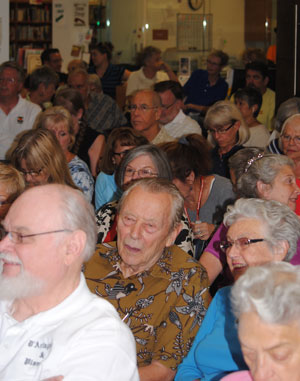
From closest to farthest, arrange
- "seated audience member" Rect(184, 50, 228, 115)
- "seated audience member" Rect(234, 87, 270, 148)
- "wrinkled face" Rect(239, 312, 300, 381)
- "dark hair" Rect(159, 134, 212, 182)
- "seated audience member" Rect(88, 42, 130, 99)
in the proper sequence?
"wrinkled face" Rect(239, 312, 300, 381) → "dark hair" Rect(159, 134, 212, 182) → "seated audience member" Rect(234, 87, 270, 148) → "seated audience member" Rect(184, 50, 228, 115) → "seated audience member" Rect(88, 42, 130, 99)

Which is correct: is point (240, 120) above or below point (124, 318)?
above

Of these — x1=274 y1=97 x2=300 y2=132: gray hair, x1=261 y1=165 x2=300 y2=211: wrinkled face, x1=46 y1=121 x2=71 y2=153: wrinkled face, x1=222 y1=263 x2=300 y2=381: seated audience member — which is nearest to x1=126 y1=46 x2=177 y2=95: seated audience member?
x1=274 y1=97 x2=300 y2=132: gray hair

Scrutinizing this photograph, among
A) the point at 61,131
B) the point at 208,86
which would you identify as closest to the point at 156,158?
the point at 61,131

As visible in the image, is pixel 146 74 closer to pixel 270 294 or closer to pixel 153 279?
pixel 153 279

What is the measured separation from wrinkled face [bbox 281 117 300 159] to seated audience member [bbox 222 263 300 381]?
2.67 meters

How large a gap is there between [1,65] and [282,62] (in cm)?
303

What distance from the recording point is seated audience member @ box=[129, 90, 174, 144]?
5.14m

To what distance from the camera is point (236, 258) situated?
2408mm

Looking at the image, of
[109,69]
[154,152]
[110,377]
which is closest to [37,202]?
[110,377]

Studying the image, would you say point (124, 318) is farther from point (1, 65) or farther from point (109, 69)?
point (109, 69)

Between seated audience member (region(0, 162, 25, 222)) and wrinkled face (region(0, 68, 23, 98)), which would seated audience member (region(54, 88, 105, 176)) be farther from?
seated audience member (region(0, 162, 25, 222))

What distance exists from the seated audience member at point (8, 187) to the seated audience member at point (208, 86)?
5073mm

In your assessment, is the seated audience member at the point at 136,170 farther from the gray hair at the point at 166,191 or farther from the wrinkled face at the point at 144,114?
the wrinkled face at the point at 144,114

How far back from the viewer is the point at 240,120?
5.16m
